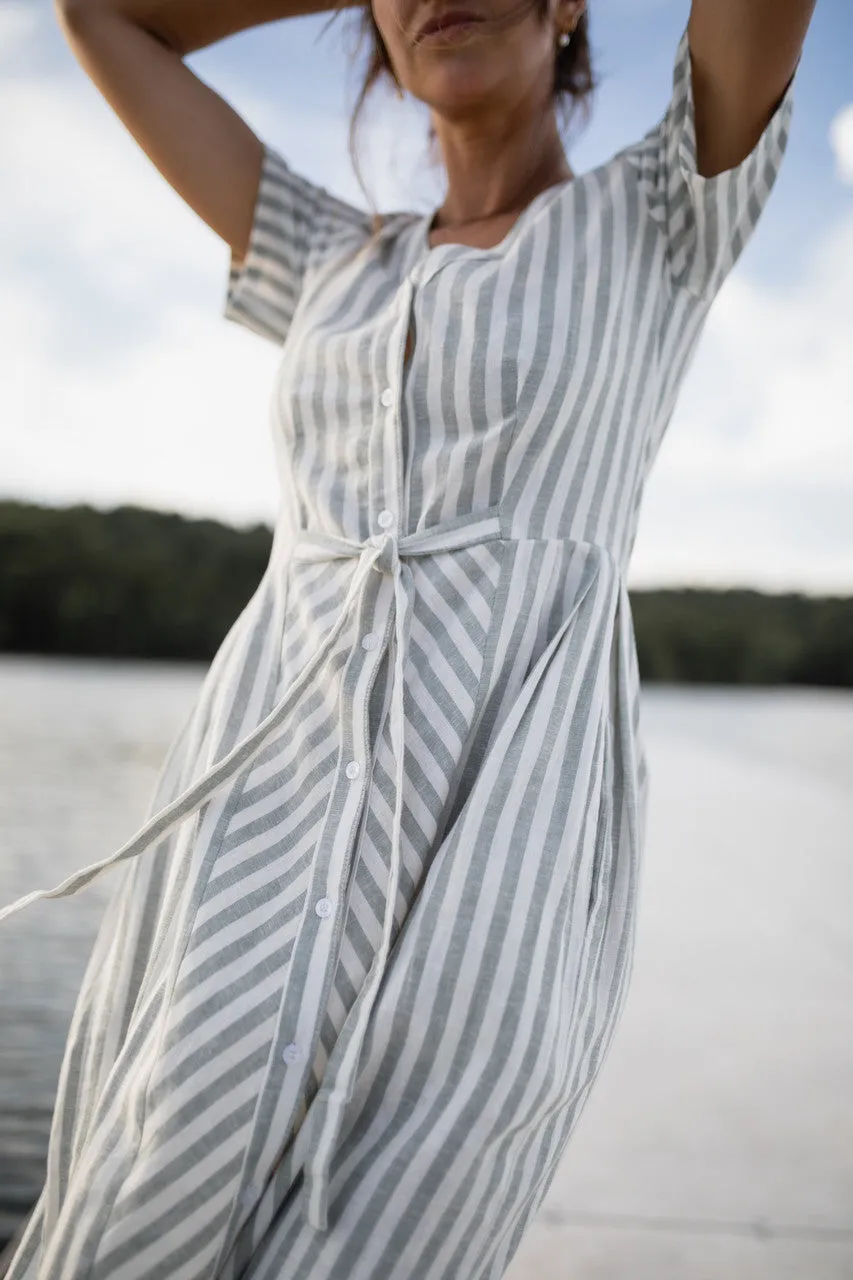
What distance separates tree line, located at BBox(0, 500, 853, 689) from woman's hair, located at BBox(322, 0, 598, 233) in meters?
6.30

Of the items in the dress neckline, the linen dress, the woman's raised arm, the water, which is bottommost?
the water

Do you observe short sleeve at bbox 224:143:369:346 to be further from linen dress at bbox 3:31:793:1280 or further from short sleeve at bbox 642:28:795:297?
short sleeve at bbox 642:28:795:297

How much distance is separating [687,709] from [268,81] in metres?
4.90

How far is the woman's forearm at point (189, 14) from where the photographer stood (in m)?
0.90

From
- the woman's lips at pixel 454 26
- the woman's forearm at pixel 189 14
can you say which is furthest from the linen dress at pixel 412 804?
the woman's forearm at pixel 189 14

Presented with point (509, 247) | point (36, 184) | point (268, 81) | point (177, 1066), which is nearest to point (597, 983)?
point (177, 1066)

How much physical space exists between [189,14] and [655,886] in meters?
2.19

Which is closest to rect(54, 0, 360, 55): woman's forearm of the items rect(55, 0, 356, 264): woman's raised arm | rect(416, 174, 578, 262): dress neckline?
rect(55, 0, 356, 264): woman's raised arm

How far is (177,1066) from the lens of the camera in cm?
55

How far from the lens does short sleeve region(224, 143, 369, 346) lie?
888 millimetres

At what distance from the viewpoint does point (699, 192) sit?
0.68 meters

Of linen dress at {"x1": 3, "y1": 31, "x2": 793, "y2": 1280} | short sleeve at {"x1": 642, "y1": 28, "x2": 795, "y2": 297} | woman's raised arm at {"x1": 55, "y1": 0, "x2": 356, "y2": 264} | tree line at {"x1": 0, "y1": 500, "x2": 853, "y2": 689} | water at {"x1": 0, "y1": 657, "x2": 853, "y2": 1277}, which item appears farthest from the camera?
tree line at {"x1": 0, "y1": 500, "x2": 853, "y2": 689}

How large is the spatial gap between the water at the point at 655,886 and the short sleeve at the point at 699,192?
717 millimetres

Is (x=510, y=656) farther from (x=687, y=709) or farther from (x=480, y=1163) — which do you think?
(x=687, y=709)
